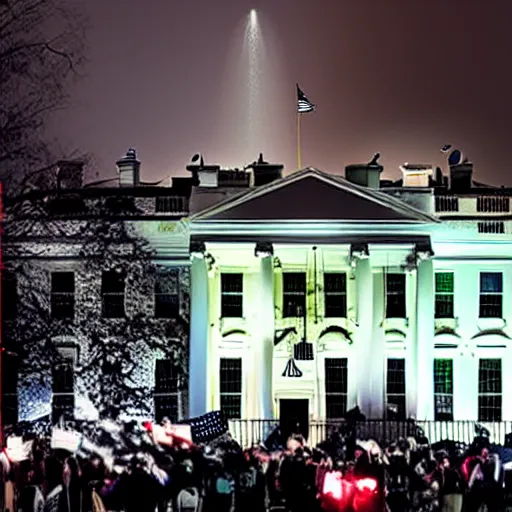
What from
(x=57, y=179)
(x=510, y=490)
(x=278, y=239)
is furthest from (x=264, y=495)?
(x=278, y=239)

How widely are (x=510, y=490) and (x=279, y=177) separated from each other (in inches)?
629

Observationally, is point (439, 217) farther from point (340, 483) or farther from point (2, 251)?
point (340, 483)

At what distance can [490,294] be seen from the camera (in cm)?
4312

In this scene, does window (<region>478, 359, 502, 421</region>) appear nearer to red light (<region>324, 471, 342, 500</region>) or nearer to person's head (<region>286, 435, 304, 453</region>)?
person's head (<region>286, 435, 304, 453</region>)

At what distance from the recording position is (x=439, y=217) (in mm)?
42562

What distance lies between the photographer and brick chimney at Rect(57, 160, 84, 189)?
3030cm

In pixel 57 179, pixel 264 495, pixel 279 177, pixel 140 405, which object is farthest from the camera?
pixel 279 177

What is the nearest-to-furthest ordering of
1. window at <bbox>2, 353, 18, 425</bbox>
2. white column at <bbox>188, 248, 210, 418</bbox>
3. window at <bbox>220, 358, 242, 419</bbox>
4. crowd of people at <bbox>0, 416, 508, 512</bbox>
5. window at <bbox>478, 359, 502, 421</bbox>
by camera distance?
crowd of people at <bbox>0, 416, 508, 512</bbox>
window at <bbox>2, 353, 18, 425</bbox>
white column at <bbox>188, 248, 210, 418</bbox>
window at <bbox>220, 358, 242, 419</bbox>
window at <bbox>478, 359, 502, 421</bbox>

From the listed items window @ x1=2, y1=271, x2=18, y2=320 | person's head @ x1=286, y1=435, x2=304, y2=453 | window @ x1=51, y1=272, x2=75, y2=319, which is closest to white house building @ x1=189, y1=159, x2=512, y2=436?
window @ x1=51, y1=272, x2=75, y2=319

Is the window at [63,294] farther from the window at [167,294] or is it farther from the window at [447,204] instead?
the window at [447,204]

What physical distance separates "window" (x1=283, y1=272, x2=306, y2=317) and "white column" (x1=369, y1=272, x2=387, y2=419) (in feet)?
6.88

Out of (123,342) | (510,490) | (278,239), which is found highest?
(278,239)

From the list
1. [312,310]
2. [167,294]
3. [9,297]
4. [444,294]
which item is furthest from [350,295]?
[9,297]

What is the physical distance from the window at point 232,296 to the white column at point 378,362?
3914 millimetres
